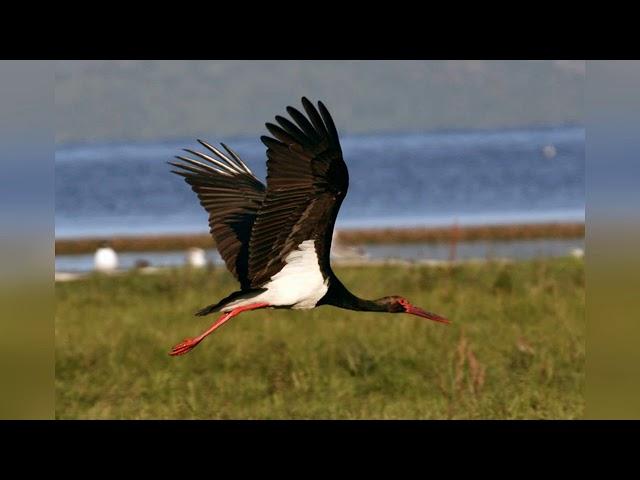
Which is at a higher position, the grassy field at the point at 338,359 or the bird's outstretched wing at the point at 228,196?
the bird's outstretched wing at the point at 228,196

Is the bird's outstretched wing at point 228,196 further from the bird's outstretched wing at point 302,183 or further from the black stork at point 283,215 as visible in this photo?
the bird's outstretched wing at point 302,183

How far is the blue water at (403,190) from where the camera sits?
26734 mm

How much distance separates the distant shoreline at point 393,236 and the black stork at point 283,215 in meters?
13.0

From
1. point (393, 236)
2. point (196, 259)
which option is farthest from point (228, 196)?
point (393, 236)

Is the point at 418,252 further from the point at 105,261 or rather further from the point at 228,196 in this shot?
the point at 228,196

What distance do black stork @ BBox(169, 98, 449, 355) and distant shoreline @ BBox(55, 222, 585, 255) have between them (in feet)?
42.7

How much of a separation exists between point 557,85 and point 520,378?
241 feet

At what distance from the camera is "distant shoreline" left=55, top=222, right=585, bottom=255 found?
2088 centimetres

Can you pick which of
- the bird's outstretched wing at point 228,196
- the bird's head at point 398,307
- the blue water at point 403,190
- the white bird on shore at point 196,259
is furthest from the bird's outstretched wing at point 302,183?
the blue water at point 403,190

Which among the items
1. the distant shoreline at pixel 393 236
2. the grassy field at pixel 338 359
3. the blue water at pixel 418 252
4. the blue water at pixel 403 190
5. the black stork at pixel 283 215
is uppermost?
the blue water at pixel 403 190

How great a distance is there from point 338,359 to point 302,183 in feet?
9.96

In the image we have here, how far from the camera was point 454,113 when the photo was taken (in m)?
80.2

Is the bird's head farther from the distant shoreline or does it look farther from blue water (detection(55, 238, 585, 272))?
the distant shoreline

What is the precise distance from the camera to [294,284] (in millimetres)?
6270
